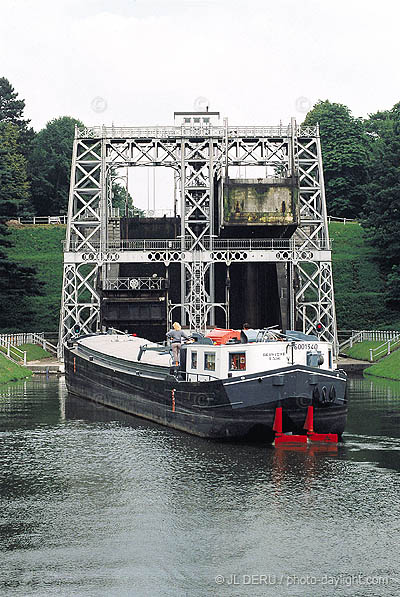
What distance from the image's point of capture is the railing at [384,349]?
59844 millimetres

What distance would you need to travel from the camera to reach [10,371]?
52250 millimetres

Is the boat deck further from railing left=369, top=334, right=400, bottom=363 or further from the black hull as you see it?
railing left=369, top=334, right=400, bottom=363

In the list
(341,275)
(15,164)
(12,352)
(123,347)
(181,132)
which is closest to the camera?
(123,347)

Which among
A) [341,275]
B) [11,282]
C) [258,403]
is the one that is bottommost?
[258,403]

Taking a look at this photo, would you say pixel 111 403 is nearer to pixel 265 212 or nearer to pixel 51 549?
pixel 51 549

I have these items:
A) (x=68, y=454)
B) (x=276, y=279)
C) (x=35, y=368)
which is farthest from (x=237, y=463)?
(x=276, y=279)

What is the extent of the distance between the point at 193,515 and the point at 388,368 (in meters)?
36.9

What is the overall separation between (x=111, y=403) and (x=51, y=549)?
23854mm

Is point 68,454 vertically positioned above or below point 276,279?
below

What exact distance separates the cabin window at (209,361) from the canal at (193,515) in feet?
8.74

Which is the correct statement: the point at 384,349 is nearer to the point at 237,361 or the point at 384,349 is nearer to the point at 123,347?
the point at 123,347

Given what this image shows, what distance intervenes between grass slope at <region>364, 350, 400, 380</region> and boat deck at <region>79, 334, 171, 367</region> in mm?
16113

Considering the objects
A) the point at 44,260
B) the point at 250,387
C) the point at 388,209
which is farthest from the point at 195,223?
the point at 250,387

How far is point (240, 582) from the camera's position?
47.0 ft
